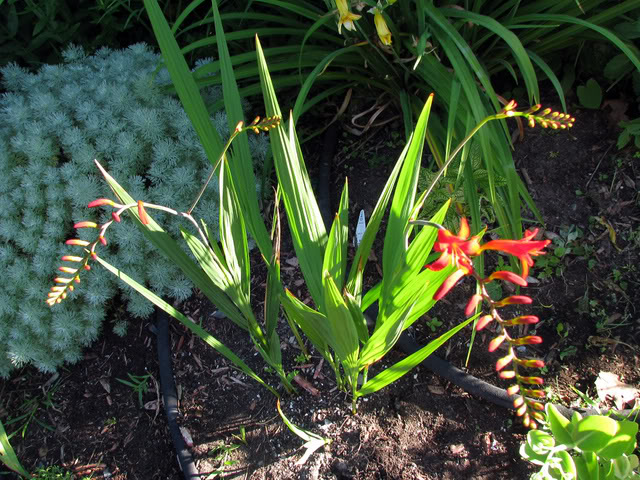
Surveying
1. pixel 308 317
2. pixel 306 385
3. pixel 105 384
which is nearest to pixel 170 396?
pixel 105 384

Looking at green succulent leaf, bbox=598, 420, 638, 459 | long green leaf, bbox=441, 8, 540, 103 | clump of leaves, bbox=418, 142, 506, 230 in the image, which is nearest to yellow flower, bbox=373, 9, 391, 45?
long green leaf, bbox=441, 8, 540, 103

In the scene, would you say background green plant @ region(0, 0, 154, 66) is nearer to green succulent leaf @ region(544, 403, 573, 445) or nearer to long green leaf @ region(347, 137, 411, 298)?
long green leaf @ region(347, 137, 411, 298)

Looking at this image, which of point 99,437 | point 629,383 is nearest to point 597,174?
point 629,383

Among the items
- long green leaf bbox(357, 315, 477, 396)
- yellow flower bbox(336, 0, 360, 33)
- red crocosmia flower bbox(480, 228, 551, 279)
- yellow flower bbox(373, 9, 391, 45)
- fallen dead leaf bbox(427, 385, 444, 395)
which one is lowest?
fallen dead leaf bbox(427, 385, 444, 395)

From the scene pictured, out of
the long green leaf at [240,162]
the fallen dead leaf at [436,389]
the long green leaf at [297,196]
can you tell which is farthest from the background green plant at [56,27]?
the fallen dead leaf at [436,389]

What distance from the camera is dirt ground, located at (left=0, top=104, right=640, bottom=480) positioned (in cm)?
150

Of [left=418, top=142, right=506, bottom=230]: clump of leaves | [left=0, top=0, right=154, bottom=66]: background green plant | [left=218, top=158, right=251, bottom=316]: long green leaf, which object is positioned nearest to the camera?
[left=218, top=158, right=251, bottom=316]: long green leaf

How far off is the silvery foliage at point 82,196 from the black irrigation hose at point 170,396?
0.09 meters

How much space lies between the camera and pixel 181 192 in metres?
1.83

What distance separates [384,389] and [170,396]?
0.68 metres

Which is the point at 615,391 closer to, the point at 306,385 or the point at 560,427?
the point at 560,427

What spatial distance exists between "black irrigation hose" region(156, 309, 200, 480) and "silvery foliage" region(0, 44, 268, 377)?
0.09 meters

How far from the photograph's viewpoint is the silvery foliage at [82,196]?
1815 millimetres

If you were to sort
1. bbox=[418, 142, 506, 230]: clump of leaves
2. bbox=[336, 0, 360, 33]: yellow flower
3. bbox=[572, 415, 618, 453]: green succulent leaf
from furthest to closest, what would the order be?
bbox=[418, 142, 506, 230]: clump of leaves < bbox=[336, 0, 360, 33]: yellow flower < bbox=[572, 415, 618, 453]: green succulent leaf
